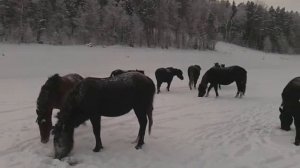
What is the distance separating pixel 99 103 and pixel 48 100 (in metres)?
1.30

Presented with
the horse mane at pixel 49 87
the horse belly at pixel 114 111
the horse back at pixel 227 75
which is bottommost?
the horse back at pixel 227 75

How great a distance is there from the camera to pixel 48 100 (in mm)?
7422

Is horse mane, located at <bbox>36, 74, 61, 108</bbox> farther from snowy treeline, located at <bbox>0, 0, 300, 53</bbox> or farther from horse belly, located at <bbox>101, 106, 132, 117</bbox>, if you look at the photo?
snowy treeline, located at <bbox>0, 0, 300, 53</bbox>

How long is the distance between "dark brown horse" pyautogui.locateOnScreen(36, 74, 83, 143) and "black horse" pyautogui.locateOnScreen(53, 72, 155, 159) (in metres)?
0.65

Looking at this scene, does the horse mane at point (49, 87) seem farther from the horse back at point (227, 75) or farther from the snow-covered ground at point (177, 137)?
the horse back at point (227, 75)

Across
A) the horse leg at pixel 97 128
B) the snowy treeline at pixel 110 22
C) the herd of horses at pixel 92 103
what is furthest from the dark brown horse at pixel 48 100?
the snowy treeline at pixel 110 22

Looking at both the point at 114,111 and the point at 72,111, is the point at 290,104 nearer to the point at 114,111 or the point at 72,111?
the point at 114,111

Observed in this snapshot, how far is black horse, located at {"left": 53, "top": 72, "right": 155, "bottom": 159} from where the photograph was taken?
Answer: 6.61 meters

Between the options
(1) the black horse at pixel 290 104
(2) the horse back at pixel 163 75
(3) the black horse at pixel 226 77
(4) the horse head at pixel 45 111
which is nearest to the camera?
(4) the horse head at pixel 45 111

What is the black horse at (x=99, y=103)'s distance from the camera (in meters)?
6.61

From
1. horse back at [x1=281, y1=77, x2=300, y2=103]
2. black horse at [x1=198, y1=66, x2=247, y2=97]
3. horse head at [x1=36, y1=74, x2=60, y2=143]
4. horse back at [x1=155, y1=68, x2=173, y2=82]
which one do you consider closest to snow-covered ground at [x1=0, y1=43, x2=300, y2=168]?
horse head at [x1=36, y1=74, x2=60, y2=143]

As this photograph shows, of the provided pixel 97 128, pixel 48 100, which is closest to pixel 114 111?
pixel 97 128

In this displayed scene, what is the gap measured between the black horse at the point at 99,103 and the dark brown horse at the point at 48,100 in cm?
65

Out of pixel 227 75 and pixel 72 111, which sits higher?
pixel 72 111
